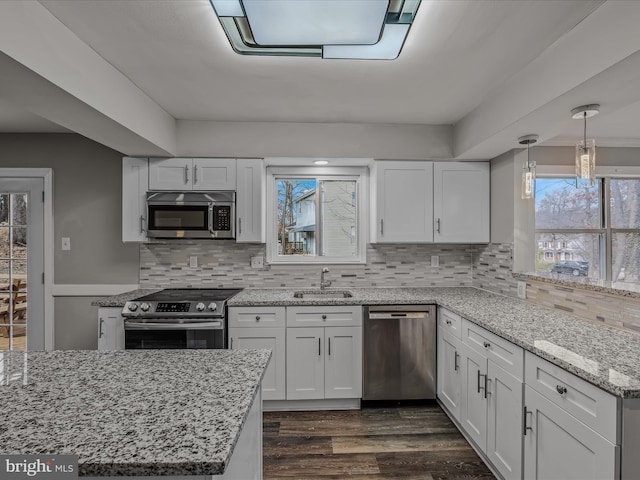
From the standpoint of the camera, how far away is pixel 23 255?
3463 mm

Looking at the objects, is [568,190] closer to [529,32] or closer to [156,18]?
[529,32]

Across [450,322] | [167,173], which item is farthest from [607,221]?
[167,173]

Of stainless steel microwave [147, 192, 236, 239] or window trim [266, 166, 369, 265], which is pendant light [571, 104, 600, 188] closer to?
window trim [266, 166, 369, 265]

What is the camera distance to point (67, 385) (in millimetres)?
1171

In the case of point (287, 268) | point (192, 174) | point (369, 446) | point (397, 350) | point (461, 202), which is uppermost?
point (192, 174)

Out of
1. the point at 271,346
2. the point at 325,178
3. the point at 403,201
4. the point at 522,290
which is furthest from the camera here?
the point at 325,178

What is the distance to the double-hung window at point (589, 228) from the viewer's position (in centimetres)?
352

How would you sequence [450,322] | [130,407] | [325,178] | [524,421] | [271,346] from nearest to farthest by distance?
[130,407]
[524,421]
[450,322]
[271,346]
[325,178]

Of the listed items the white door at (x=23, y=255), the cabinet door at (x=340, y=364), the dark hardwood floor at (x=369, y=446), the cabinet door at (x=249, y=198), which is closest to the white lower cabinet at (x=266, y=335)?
the dark hardwood floor at (x=369, y=446)

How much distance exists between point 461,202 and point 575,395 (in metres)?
2.15

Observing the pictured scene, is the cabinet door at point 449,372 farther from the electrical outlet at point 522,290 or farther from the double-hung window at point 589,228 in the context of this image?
the double-hung window at point 589,228

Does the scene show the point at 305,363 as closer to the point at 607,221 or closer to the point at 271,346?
the point at 271,346

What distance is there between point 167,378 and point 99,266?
2784 mm

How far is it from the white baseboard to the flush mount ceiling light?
2606mm
